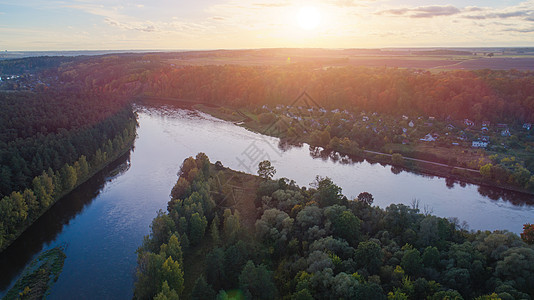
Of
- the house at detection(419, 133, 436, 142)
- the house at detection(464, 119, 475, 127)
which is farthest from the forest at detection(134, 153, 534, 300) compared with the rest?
the house at detection(464, 119, 475, 127)

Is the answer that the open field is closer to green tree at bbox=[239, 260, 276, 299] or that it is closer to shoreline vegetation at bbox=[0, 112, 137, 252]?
shoreline vegetation at bbox=[0, 112, 137, 252]

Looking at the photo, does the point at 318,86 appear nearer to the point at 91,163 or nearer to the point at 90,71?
the point at 91,163

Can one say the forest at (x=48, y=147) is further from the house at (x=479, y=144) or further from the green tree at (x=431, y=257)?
the house at (x=479, y=144)

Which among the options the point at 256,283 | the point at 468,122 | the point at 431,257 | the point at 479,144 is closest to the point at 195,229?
the point at 256,283

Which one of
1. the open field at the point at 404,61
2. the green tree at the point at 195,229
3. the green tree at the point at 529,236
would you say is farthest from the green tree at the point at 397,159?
the open field at the point at 404,61

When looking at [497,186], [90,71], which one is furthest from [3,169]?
[90,71]

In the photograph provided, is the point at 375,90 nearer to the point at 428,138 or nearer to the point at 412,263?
the point at 428,138
